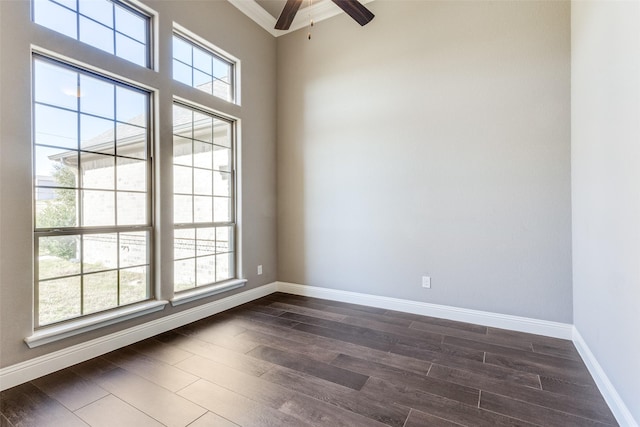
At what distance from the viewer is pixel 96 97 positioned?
2.41 metres

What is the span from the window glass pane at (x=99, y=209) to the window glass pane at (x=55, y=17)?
3.92 feet

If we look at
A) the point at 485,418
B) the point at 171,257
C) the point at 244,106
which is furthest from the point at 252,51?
the point at 485,418

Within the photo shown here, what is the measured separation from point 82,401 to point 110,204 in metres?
1.45

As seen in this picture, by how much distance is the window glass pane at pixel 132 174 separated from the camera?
257cm

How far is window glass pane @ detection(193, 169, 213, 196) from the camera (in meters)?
3.18

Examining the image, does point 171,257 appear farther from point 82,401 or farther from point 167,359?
point 82,401

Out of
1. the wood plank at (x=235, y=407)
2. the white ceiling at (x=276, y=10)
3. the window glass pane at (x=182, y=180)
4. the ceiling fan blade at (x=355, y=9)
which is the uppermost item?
the white ceiling at (x=276, y=10)

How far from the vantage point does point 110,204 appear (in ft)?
8.18

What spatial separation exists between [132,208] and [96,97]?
37.2 inches

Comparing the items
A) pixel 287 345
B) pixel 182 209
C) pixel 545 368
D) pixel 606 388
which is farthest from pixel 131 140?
pixel 606 388

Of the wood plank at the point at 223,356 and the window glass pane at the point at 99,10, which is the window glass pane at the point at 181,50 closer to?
the window glass pane at the point at 99,10

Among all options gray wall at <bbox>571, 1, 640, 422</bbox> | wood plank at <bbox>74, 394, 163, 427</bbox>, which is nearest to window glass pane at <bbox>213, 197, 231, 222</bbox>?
wood plank at <bbox>74, 394, 163, 427</bbox>

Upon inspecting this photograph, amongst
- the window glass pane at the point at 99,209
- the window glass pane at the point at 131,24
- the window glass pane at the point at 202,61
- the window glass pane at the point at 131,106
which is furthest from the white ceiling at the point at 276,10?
the window glass pane at the point at 99,209

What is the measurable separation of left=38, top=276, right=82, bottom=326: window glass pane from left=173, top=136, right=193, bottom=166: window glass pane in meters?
1.33
